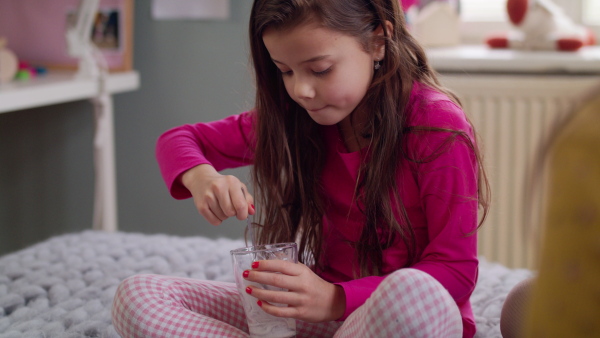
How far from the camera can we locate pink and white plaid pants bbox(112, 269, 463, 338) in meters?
0.75

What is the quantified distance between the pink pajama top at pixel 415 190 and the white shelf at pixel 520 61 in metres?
0.76

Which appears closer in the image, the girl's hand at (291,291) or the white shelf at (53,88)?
the girl's hand at (291,291)

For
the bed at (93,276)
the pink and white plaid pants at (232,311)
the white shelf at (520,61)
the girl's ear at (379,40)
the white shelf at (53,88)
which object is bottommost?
the bed at (93,276)

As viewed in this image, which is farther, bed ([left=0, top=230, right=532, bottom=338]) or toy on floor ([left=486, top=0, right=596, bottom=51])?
toy on floor ([left=486, top=0, right=596, bottom=51])

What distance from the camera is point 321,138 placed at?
1121 millimetres

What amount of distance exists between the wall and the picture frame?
0.09 meters

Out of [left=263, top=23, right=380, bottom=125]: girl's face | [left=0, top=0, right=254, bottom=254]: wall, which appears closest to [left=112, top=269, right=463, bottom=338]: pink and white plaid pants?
[left=263, top=23, right=380, bottom=125]: girl's face

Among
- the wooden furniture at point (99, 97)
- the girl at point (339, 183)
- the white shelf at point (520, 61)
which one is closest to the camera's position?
the girl at point (339, 183)

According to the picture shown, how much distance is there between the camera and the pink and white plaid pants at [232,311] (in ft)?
2.47

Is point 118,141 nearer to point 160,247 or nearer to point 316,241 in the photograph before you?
point 160,247

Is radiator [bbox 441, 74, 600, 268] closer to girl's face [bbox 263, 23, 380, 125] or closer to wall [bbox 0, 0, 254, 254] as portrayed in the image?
wall [bbox 0, 0, 254, 254]

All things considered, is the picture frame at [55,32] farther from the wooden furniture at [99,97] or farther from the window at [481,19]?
the window at [481,19]

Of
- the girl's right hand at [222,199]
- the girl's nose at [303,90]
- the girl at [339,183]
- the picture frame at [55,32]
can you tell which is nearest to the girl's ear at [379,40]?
the girl at [339,183]

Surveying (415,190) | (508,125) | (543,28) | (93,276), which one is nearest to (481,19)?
(543,28)
